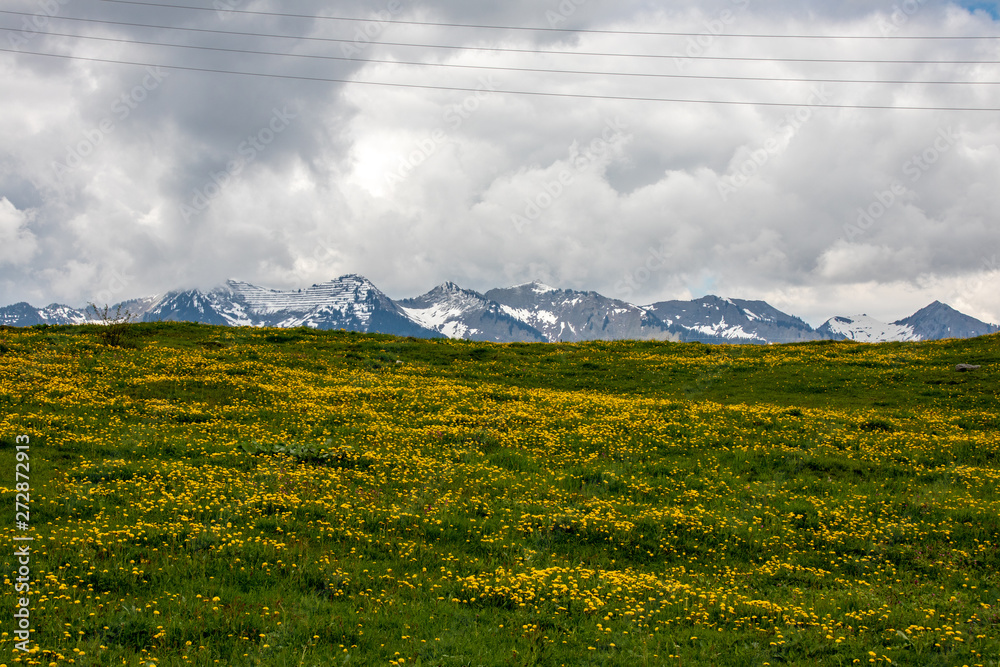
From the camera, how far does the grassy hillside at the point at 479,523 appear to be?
33.3ft

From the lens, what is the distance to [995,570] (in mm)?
14648

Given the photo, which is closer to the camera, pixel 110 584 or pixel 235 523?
pixel 110 584

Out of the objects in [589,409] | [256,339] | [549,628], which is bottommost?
[549,628]

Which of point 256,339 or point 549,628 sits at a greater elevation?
point 256,339

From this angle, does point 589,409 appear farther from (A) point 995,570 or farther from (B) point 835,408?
(A) point 995,570

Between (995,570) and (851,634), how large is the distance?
21.5 feet

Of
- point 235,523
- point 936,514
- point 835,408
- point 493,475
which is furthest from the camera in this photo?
point 835,408

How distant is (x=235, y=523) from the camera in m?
14.3

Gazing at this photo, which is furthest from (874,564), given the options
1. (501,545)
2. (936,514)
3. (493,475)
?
(493,475)

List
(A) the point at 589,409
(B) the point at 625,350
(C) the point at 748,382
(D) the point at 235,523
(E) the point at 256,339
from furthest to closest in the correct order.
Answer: (B) the point at 625,350 < (E) the point at 256,339 < (C) the point at 748,382 < (A) the point at 589,409 < (D) the point at 235,523

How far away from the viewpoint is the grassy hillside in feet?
33.3

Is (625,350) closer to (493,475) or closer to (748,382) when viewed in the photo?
(748,382)

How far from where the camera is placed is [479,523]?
16.0 m

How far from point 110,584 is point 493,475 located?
1145cm
